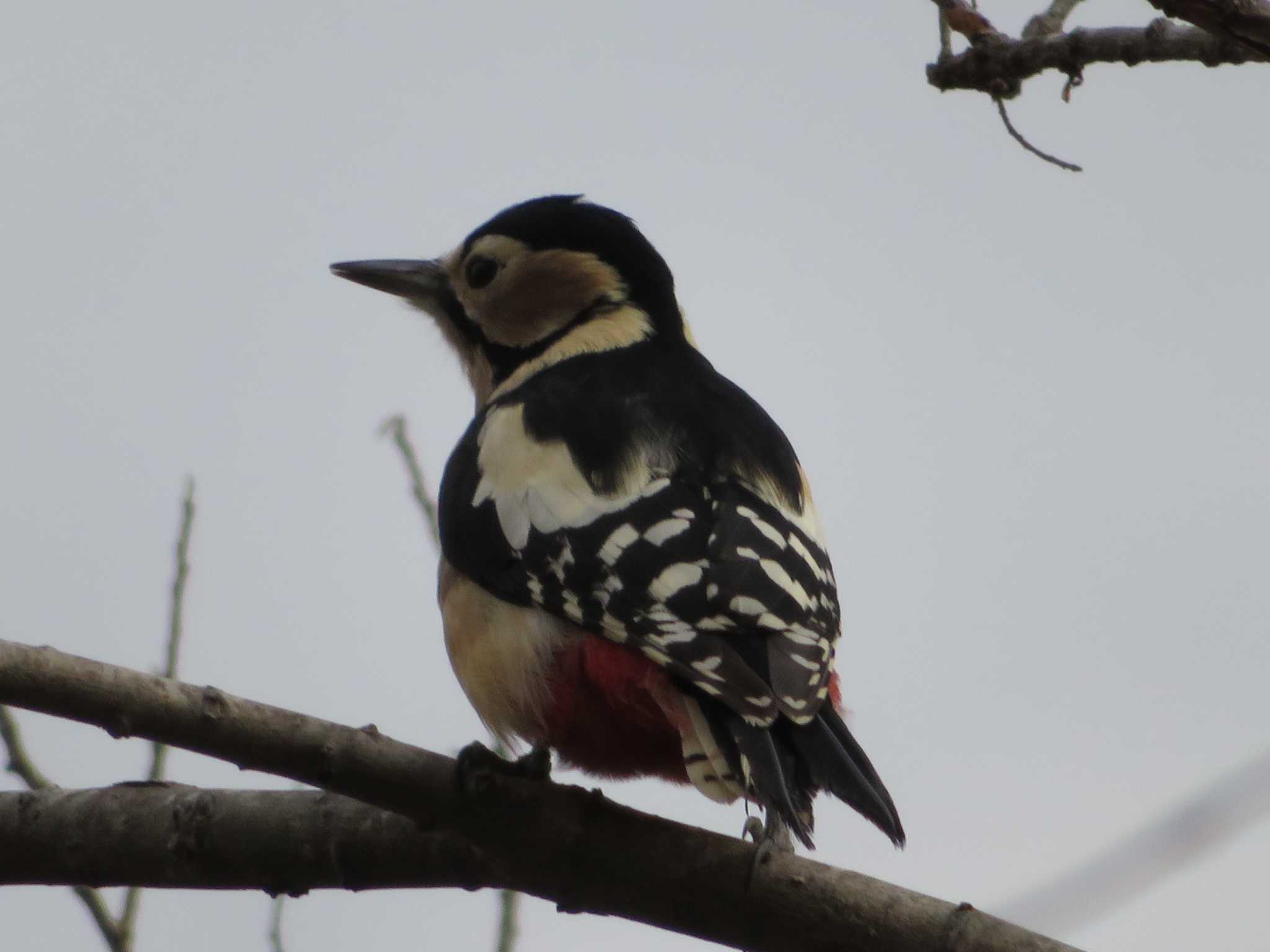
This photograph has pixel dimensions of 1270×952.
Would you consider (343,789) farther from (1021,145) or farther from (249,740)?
(1021,145)

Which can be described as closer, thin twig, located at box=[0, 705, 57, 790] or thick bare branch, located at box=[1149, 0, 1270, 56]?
thick bare branch, located at box=[1149, 0, 1270, 56]

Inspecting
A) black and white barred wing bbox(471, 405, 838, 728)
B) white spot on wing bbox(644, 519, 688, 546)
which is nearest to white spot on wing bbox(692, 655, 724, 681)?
Answer: black and white barred wing bbox(471, 405, 838, 728)

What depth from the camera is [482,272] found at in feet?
16.3

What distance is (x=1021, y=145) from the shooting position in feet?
10.0

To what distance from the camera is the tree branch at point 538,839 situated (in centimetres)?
242

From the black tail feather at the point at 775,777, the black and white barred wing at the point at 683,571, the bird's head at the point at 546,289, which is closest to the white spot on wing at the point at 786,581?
the black and white barred wing at the point at 683,571

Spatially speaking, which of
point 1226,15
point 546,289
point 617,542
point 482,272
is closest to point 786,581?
point 617,542

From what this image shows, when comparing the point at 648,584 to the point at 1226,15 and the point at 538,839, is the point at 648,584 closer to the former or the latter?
the point at 538,839

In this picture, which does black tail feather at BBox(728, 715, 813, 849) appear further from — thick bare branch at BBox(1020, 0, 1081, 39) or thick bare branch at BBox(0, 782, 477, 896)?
thick bare branch at BBox(1020, 0, 1081, 39)

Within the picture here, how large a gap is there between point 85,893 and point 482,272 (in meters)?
2.40

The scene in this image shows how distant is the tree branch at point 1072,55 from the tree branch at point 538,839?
124cm

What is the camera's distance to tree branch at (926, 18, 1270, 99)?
242 centimetres

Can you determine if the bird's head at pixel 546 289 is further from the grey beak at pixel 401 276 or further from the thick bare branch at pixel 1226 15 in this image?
the thick bare branch at pixel 1226 15

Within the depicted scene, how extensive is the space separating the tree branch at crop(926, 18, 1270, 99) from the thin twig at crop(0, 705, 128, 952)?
1922 millimetres
